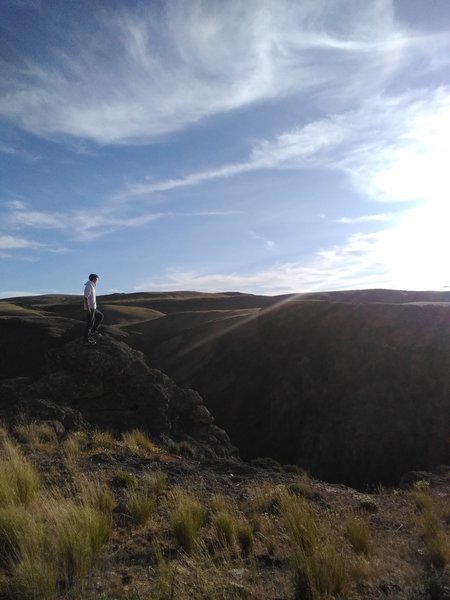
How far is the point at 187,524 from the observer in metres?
6.10

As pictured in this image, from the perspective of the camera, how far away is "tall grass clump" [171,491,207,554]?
598 cm

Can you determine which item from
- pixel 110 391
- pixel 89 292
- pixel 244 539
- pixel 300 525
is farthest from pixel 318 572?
pixel 110 391

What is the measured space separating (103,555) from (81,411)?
10.9 metres

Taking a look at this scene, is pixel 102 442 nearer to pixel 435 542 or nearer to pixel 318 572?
pixel 435 542

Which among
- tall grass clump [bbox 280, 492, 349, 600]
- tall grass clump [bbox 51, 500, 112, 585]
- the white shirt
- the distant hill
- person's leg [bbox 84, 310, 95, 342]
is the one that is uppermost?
the white shirt

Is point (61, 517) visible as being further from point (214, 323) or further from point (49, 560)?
point (214, 323)

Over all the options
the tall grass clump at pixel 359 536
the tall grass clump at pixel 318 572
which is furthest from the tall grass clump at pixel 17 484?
the tall grass clump at pixel 359 536

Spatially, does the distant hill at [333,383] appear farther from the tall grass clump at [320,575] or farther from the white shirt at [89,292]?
the tall grass clump at [320,575]

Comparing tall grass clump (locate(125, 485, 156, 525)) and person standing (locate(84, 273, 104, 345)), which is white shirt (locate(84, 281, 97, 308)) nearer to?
person standing (locate(84, 273, 104, 345))

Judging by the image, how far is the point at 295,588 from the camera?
15.8 feet

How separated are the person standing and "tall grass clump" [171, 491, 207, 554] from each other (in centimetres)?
983

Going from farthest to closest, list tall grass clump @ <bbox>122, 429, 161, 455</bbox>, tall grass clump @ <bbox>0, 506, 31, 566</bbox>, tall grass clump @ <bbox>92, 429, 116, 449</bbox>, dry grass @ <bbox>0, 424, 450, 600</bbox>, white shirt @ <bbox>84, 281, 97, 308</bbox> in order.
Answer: white shirt @ <bbox>84, 281, 97, 308</bbox> < tall grass clump @ <bbox>122, 429, 161, 455</bbox> < tall grass clump @ <bbox>92, 429, 116, 449</bbox> < tall grass clump @ <bbox>0, 506, 31, 566</bbox> < dry grass @ <bbox>0, 424, 450, 600</bbox>

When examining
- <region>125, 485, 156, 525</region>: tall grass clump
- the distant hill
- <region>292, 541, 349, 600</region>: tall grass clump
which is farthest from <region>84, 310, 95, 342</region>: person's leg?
<region>292, 541, 349, 600</region>: tall grass clump

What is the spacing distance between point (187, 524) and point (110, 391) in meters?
11.3
